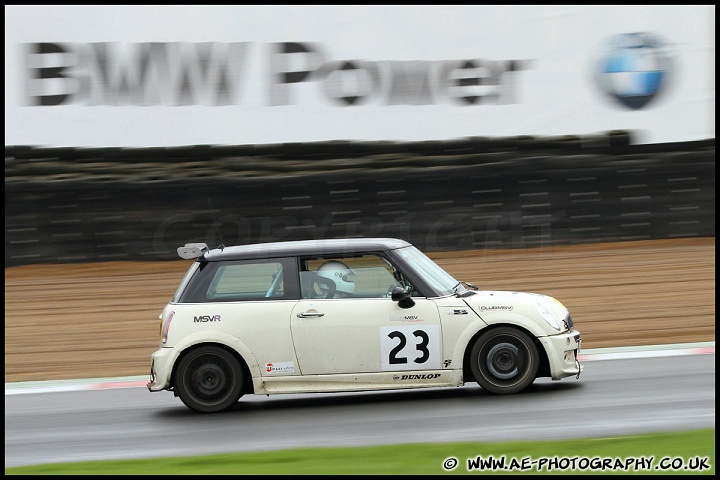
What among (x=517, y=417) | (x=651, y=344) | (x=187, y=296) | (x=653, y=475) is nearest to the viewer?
(x=653, y=475)

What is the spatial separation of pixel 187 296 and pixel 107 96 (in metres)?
9.78

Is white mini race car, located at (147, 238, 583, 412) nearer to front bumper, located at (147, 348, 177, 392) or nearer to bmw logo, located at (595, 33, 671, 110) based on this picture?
front bumper, located at (147, 348, 177, 392)

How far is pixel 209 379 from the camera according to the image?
7.48m

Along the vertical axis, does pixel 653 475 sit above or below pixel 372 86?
below

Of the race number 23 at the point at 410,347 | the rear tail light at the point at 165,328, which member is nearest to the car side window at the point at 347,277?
the race number 23 at the point at 410,347

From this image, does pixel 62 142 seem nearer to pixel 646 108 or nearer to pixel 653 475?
pixel 646 108

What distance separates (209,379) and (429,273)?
72.5 inches

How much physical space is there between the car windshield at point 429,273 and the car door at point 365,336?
21cm

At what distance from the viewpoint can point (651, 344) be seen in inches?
408

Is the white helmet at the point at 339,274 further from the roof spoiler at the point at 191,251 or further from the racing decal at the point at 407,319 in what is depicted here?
the roof spoiler at the point at 191,251

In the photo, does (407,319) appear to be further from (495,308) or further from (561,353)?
(561,353)

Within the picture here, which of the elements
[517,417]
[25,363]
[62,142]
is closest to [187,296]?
[517,417]

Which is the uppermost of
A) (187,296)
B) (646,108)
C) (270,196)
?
(646,108)

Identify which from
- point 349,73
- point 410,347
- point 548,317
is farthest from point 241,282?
point 349,73
